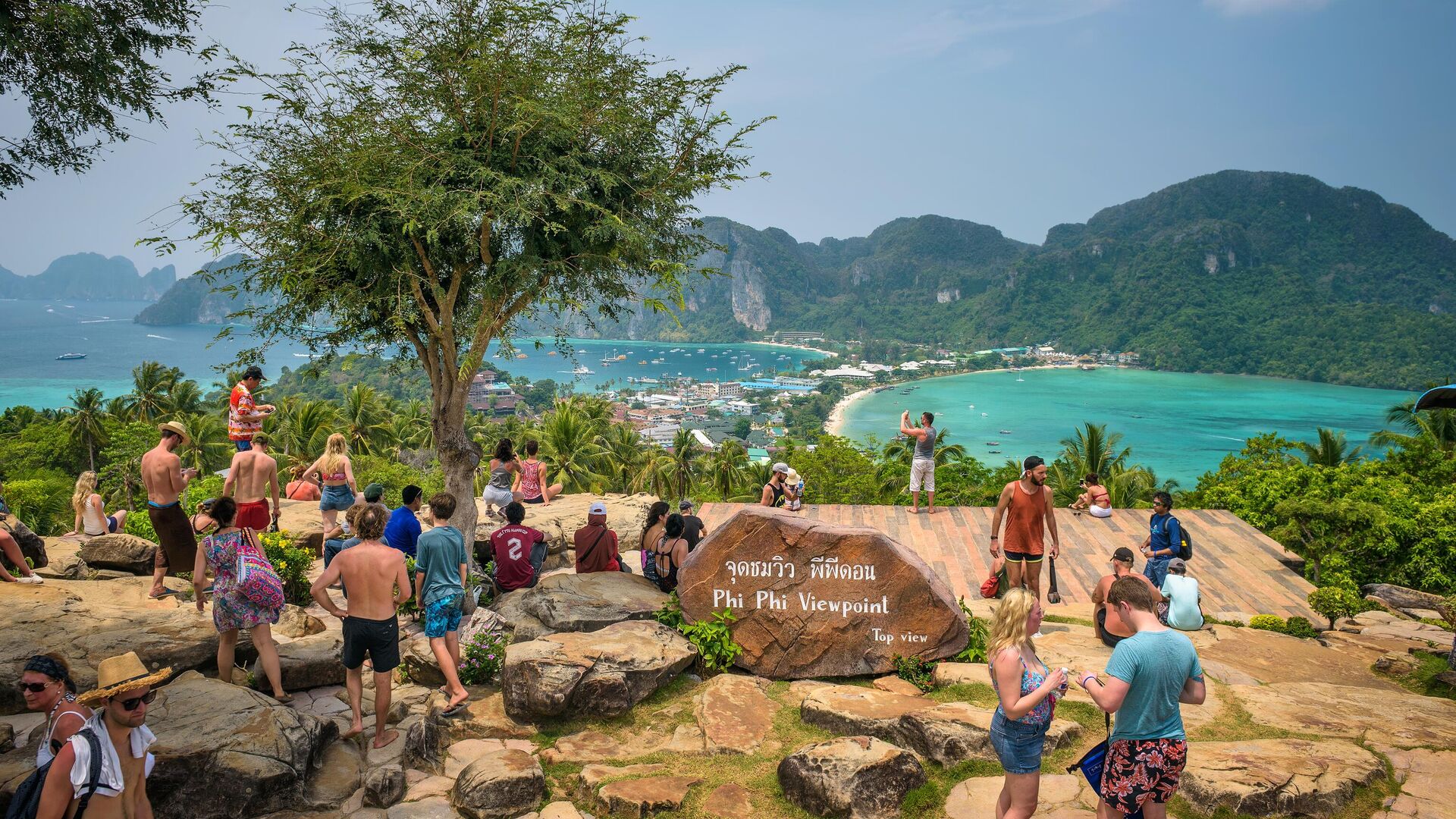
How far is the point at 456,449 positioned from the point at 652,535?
2.55 meters

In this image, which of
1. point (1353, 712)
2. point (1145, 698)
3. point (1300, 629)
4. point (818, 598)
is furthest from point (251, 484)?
point (1300, 629)

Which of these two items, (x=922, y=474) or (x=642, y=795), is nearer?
(x=642, y=795)

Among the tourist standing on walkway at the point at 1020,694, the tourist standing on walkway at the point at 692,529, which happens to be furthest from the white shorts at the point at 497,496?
the tourist standing on walkway at the point at 1020,694

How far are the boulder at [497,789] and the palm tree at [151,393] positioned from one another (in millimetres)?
60448

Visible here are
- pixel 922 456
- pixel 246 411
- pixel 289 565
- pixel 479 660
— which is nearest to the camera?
pixel 479 660

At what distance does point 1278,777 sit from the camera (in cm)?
517

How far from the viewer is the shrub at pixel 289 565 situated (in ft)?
30.7

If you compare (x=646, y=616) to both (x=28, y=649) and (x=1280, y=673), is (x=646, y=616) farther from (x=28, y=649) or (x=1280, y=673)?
(x=1280, y=673)

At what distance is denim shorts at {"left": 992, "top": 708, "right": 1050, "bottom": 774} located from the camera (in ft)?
14.5

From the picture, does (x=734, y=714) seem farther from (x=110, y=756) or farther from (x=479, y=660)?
(x=110, y=756)

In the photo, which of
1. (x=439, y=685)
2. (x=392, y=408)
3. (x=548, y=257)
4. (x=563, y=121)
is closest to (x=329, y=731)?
(x=439, y=685)

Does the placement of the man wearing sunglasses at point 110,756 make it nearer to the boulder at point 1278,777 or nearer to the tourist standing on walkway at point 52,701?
the tourist standing on walkway at point 52,701

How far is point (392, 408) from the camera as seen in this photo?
2721 inches

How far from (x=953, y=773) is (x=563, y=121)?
712 centimetres
